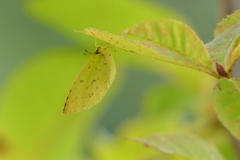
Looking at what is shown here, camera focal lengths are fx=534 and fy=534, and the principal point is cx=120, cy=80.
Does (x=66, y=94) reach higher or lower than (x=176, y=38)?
lower

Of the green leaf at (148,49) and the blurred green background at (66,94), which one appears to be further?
the blurred green background at (66,94)

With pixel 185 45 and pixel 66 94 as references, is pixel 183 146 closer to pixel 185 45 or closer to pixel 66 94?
pixel 185 45

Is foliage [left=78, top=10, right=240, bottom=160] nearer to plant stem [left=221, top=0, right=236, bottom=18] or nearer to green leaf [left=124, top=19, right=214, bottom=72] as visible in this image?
green leaf [left=124, top=19, right=214, bottom=72]

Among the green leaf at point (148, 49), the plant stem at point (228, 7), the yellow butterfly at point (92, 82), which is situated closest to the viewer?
the green leaf at point (148, 49)

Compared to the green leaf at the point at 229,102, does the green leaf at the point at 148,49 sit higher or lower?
higher

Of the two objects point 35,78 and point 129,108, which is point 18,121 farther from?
point 129,108

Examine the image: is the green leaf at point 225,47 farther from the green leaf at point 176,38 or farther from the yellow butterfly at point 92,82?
the yellow butterfly at point 92,82

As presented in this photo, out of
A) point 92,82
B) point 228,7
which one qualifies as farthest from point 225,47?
point 228,7

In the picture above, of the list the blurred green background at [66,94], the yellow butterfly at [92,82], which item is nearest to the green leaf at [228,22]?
the yellow butterfly at [92,82]
